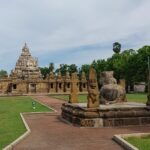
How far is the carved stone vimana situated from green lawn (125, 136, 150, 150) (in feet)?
242

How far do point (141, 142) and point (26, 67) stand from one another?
258ft

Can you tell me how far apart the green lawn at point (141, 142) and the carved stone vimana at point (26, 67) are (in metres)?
73.8

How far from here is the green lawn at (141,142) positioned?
11516mm

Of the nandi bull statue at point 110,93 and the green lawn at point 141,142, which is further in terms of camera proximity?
the nandi bull statue at point 110,93

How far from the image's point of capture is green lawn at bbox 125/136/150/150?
11516mm

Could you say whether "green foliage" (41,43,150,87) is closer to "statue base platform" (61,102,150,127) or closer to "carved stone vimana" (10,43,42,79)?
"carved stone vimana" (10,43,42,79)

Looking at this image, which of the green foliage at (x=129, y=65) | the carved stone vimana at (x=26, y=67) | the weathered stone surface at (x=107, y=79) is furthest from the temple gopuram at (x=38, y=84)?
the weathered stone surface at (x=107, y=79)

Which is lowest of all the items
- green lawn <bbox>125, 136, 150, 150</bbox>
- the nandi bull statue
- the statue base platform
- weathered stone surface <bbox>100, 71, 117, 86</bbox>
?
green lawn <bbox>125, 136, 150, 150</bbox>

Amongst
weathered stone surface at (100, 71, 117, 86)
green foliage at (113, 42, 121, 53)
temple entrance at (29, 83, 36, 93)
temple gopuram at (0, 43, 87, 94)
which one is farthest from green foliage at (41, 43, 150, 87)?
weathered stone surface at (100, 71, 117, 86)

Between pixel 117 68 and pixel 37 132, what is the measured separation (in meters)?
62.7

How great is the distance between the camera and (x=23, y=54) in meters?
95.3

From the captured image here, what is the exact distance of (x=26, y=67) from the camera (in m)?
89.6

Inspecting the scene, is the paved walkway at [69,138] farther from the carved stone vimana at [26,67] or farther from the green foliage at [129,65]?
the carved stone vimana at [26,67]

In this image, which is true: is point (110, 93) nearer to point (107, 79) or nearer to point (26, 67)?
point (107, 79)
